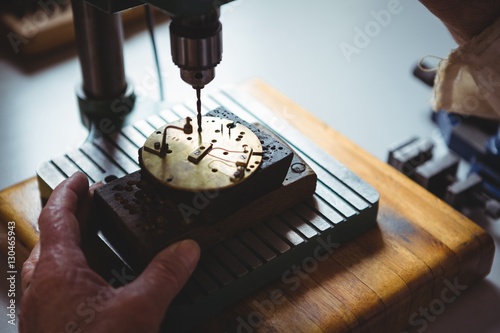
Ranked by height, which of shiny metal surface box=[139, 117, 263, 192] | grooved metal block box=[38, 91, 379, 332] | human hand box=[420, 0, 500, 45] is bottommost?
grooved metal block box=[38, 91, 379, 332]

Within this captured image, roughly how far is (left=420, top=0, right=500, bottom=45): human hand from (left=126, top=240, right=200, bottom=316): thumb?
0.46m

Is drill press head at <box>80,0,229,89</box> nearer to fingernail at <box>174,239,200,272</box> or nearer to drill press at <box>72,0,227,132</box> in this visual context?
drill press at <box>72,0,227,132</box>

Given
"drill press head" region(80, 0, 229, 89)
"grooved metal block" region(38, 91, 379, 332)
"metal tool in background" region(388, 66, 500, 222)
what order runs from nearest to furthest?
"drill press head" region(80, 0, 229, 89) < "grooved metal block" region(38, 91, 379, 332) < "metal tool in background" region(388, 66, 500, 222)

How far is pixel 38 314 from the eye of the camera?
0.81 meters

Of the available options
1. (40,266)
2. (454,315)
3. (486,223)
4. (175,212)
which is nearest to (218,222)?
(175,212)

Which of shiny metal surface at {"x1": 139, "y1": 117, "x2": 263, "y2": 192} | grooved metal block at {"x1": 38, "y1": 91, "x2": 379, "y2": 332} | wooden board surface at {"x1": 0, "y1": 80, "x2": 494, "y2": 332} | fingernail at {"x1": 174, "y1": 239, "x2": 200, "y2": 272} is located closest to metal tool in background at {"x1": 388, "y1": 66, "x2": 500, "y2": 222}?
wooden board surface at {"x1": 0, "y1": 80, "x2": 494, "y2": 332}

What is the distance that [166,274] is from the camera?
0.80 metres

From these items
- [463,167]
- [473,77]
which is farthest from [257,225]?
[463,167]

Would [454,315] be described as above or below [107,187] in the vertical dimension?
below

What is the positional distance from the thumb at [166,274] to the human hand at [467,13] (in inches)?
18.3

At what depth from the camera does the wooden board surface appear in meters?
0.90

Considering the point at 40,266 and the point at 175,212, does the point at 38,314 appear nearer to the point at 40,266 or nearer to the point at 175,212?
the point at 40,266

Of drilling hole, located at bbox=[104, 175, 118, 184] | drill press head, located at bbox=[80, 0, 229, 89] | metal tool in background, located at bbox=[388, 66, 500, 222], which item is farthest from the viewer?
metal tool in background, located at bbox=[388, 66, 500, 222]

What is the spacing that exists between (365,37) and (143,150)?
79 cm
